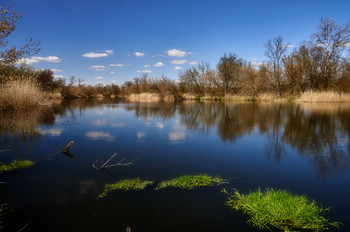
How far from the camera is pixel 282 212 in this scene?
2.64 m

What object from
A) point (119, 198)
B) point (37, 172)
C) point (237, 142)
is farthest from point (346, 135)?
point (37, 172)

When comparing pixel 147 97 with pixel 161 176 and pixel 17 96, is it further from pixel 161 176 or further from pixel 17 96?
pixel 161 176

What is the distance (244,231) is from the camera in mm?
2473

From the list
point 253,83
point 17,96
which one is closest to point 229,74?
point 253,83

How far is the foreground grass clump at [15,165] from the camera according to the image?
422 centimetres

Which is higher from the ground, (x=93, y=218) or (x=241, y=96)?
(x=241, y=96)

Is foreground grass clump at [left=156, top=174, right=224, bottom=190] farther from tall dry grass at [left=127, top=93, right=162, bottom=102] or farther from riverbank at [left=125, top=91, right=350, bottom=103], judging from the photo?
tall dry grass at [left=127, top=93, right=162, bottom=102]

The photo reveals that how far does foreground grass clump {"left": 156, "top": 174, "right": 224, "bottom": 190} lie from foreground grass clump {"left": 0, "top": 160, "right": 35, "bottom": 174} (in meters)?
3.04

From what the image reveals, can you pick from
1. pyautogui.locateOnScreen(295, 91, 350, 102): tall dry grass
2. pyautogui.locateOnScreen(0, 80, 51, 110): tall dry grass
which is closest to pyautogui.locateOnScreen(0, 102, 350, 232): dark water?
pyautogui.locateOnScreen(0, 80, 51, 110): tall dry grass

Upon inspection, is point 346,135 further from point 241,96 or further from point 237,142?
point 241,96

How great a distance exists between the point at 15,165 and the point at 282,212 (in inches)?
196

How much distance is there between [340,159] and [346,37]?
2965 centimetres

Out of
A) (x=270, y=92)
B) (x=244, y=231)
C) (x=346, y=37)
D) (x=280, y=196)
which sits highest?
(x=346, y=37)

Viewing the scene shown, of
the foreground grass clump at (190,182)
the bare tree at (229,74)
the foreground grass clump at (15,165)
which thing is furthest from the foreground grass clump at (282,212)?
the bare tree at (229,74)
